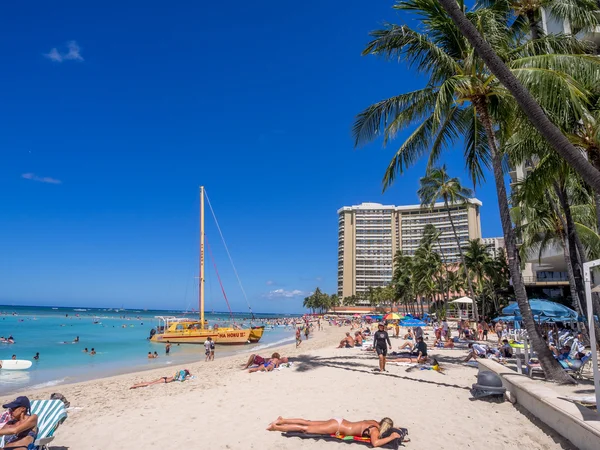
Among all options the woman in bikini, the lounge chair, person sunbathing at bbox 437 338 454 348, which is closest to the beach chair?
the woman in bikini

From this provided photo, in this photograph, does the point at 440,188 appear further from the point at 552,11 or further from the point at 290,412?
the point at 290,412

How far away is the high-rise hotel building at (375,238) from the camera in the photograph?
105250mm

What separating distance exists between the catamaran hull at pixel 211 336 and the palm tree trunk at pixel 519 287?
2431 cm

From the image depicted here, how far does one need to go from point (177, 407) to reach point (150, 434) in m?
1.84

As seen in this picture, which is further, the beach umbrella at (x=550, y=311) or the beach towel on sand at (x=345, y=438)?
the beach umbrella at (x=550, y=311)

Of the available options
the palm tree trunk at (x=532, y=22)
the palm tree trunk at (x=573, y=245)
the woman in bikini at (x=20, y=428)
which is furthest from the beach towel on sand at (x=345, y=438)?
the palm tree trunk at (x=532, y=22)

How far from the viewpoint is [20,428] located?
463 cm

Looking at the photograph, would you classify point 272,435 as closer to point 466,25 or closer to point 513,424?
point 513,424

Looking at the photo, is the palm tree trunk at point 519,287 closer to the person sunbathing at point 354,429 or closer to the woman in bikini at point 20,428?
the person sunbathing at point 354,429

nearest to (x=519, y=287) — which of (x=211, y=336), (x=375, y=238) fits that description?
(x=211, y=336)

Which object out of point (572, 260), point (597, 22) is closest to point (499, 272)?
point (572, 260)

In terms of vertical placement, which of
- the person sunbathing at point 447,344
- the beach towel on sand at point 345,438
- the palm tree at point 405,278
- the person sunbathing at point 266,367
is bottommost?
the person sunbathing at point 447,344

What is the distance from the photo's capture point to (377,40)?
9.67 metres

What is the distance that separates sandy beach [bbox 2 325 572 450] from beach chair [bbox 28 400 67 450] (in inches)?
36.4
